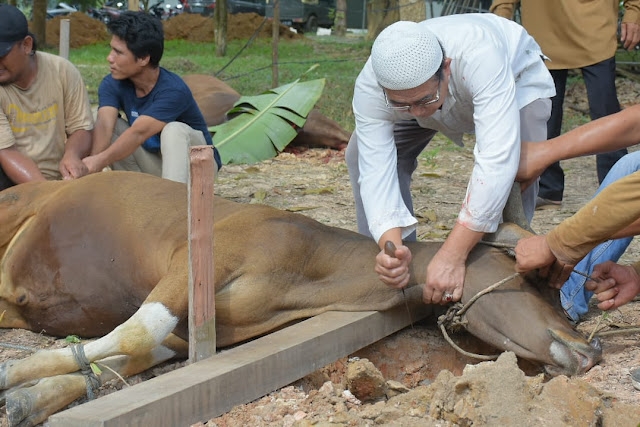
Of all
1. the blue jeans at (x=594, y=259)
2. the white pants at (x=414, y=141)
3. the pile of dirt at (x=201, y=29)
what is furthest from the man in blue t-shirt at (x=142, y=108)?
the pile of dirt at (x=201, y=29)

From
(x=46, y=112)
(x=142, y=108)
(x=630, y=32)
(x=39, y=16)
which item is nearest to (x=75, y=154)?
(x=46, y=112)

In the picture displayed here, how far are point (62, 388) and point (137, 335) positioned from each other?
0.36m

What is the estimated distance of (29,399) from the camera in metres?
3.19

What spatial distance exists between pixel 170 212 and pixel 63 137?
1.82 m

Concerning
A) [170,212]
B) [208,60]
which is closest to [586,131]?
[170,212]

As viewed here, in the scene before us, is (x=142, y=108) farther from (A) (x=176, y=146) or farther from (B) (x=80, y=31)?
(B) (x=80, y=31)

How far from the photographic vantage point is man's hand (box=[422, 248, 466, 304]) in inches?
144

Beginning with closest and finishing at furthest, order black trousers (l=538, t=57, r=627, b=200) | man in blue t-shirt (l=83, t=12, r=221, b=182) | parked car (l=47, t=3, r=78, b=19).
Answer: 1. man in blue t-shirt (l=83, t=12, r=221, b=182)
2. black trousers (l=538, t=57, r=627, b=200)
3. parked car (l=47, t=3, r=78, b=19)

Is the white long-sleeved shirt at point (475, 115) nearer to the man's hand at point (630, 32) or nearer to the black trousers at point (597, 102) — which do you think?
the black trousers at point (597, 102)

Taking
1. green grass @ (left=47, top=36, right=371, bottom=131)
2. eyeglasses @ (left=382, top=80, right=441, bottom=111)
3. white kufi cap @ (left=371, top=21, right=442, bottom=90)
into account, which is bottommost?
green grass @ (left=47, top=36, right=371, bottom=131)

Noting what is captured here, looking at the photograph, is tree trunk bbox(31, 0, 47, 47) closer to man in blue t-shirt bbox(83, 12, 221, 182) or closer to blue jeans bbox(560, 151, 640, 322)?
man in blue t-shirt bbox(83, 12, 221, 182)

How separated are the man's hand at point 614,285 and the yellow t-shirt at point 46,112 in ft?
11.8

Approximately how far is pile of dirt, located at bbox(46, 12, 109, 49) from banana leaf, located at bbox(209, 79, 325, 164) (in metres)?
17.6

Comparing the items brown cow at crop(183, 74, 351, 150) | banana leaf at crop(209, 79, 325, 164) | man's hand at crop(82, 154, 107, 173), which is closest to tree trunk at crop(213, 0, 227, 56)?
brown cow at crop(183, 74, 351, 150)
